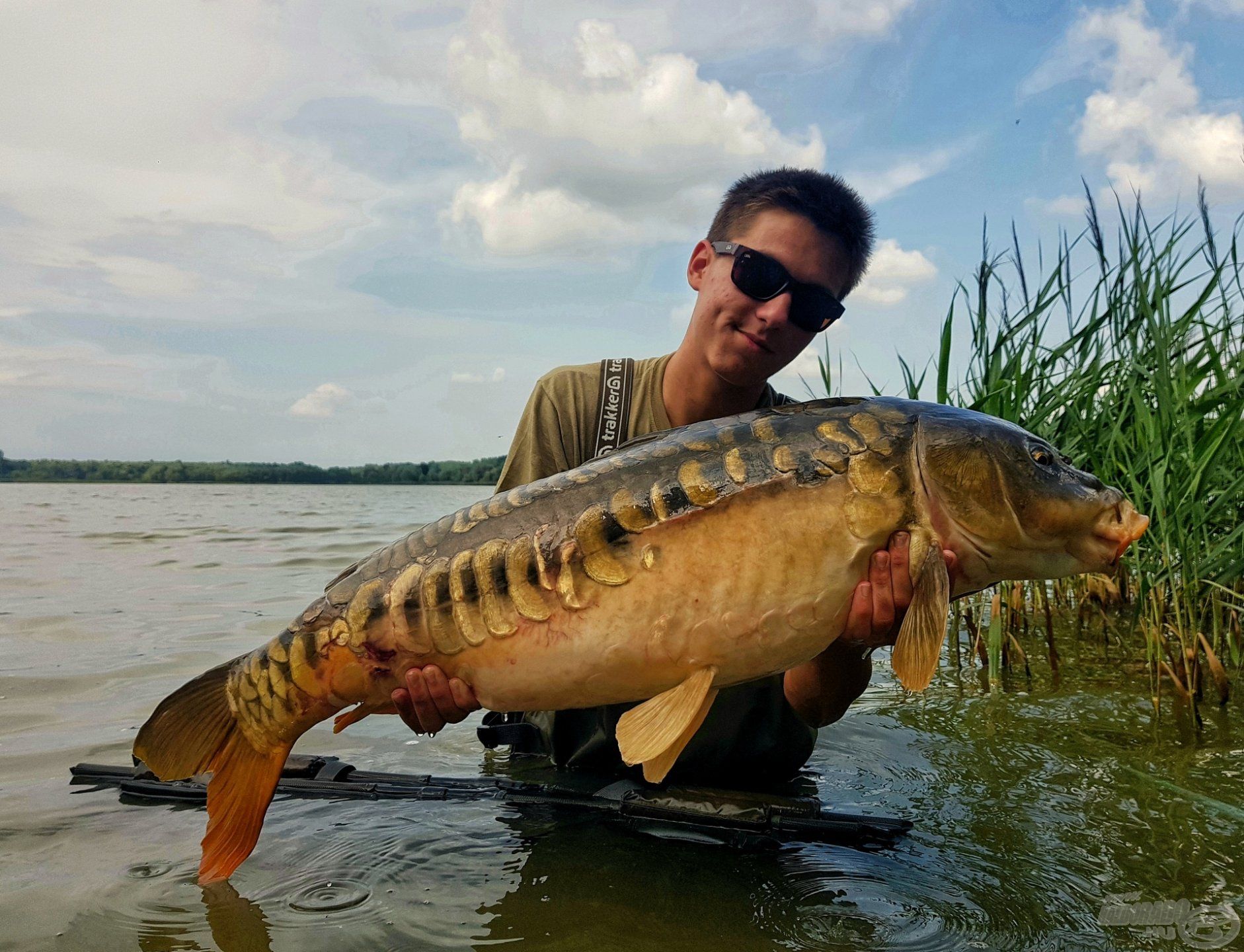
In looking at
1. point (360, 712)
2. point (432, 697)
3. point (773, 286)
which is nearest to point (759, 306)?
point (773, 286)

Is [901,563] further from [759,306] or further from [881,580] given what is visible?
[759,306]

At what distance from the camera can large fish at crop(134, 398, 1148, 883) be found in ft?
6.43

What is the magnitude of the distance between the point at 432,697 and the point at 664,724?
61 cm

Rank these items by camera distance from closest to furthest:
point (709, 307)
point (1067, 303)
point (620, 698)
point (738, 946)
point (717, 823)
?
point (738, 946) < point (620, 698) < point (717, 823) < point (709, 307) < point (1067, 303)

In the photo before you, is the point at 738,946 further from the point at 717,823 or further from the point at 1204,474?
the point at 1204,474

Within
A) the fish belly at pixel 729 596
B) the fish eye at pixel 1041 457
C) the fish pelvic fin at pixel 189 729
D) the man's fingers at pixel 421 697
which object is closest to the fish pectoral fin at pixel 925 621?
the fish belly at pixel 729 596

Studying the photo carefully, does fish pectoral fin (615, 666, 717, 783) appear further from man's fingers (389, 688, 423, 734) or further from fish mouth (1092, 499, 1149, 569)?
fish mouth (1092, 499, 1149, 569)

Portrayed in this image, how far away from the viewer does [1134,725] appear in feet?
11.1

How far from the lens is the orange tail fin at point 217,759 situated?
220 centimetres

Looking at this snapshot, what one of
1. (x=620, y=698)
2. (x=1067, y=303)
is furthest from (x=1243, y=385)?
(x=620, y=698)

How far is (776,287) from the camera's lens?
295 cm

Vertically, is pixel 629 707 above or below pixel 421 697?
below

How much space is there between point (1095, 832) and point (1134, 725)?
1.09 meters

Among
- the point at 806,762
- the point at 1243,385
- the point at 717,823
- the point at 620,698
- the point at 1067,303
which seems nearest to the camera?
the point at 620,698
